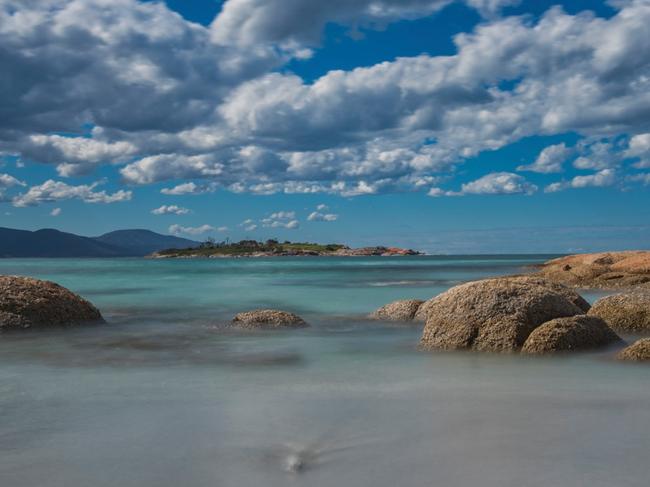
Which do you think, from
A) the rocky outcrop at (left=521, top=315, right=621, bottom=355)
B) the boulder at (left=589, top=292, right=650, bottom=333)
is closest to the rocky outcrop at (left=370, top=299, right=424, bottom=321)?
the boulder at (left=589, top=292, right=650, bottom=333)

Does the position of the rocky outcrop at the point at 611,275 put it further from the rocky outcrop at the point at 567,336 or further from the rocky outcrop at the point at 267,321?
the rocky outcrop at the point at 567,336

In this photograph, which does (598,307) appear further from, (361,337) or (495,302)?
(361,337)

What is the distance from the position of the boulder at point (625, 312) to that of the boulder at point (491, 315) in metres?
2.10

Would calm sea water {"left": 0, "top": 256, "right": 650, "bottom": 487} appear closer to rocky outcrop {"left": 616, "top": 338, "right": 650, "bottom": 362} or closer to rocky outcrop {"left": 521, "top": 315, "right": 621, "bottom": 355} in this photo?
rocky outcrop {"left": 616, "top": 338, "right": 650, "bottom": 362}

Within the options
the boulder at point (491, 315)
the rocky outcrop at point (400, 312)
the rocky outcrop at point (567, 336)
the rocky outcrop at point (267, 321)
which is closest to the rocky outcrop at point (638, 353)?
the rocky outcrop at point (567, 336)

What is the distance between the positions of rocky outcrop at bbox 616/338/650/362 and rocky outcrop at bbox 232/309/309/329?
8.19m

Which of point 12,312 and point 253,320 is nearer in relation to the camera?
point 12,312

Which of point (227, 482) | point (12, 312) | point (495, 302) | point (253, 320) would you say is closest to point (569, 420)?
point (227, 482)

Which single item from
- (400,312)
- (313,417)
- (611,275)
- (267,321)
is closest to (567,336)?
(313,417)

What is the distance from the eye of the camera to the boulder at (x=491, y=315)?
462 inches

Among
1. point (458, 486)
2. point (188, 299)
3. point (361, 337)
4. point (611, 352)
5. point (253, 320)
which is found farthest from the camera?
point (188, 299)

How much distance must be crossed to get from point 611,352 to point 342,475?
7621mm

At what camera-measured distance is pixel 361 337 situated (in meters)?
14.6

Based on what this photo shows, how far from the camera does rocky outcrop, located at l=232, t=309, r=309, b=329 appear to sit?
Result: 16.1 meters
